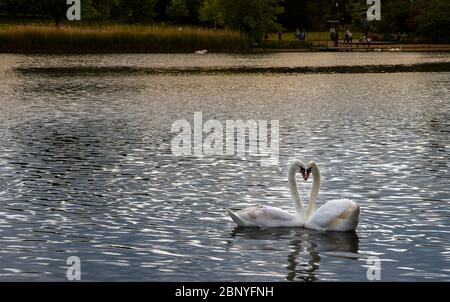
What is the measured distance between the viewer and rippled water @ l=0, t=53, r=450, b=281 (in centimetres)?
1441

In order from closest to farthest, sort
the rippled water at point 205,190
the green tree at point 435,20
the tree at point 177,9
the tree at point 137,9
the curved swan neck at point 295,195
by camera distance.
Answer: the rippled water at point 205,190 < the curved swan neck at point 295,195 < the green tree at point 435,20 < the tree at point 137,9 < the tree at point 177,9

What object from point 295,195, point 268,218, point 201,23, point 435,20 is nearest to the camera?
point 268,218

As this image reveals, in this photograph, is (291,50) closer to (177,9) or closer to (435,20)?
(435,20)

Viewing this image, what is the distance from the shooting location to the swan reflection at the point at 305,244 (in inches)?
554

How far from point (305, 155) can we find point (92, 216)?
30.3 feet

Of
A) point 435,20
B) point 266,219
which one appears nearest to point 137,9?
point 435,20

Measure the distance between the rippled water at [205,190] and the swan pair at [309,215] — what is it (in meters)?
0.19

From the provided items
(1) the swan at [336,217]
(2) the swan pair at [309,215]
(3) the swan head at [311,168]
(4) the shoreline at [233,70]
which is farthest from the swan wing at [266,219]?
(4) the shoreline at [233,70]

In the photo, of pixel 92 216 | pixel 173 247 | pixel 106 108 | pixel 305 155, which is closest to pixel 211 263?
pixel 173 247

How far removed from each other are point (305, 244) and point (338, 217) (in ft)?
3.44

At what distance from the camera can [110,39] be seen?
92.3m

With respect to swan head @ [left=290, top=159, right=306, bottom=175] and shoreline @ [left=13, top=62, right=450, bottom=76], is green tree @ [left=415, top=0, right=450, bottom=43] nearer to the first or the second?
shoreline @ [left=13, top=62, right=450, bottom=76]

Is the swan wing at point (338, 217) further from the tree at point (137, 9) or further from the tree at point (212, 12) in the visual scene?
the tree at point (137, 9)

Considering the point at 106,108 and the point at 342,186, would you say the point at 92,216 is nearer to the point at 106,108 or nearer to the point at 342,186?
the point at 342,186
